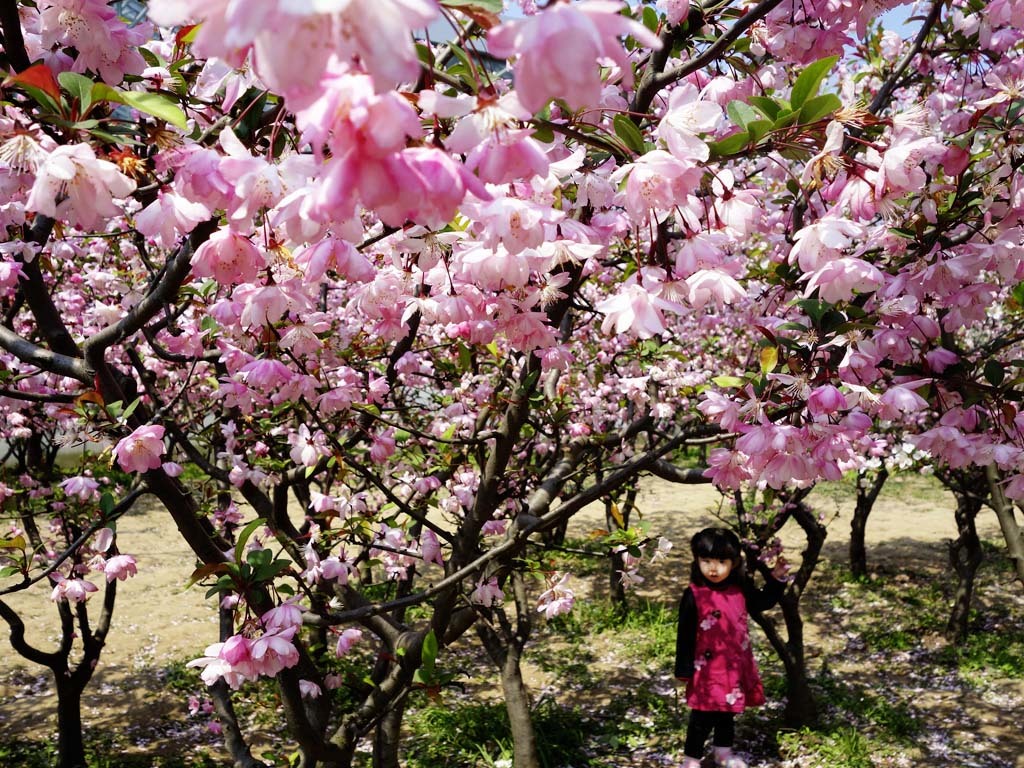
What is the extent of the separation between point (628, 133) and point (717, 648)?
3052mm

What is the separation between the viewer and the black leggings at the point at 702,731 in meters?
3.53

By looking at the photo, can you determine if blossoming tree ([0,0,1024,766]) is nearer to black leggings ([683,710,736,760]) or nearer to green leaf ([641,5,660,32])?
green leaf ([641,5,660,32])

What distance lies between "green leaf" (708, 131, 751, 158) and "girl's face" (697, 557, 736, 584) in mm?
2835

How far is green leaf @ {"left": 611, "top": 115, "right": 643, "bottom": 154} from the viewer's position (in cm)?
95

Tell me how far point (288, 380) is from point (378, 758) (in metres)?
1.70

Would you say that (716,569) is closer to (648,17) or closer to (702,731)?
(702,731)

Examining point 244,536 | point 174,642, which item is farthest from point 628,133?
point 174,642

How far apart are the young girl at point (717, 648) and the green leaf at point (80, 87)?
3.12 metres

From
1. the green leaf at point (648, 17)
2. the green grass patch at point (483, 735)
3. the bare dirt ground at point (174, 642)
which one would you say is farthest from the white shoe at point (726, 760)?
the green leaf at point (648, 17)

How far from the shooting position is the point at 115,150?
0.97 metres

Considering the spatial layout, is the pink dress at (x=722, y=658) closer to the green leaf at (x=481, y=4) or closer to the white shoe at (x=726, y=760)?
the white shoe at (x=726, y=760)

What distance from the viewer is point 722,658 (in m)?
3.44

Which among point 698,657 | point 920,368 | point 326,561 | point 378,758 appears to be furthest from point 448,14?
point 698,657

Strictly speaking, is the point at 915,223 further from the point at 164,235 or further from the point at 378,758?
the point at 378,758
